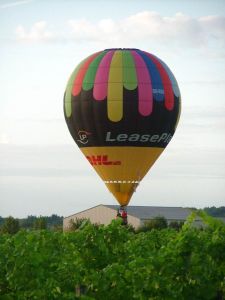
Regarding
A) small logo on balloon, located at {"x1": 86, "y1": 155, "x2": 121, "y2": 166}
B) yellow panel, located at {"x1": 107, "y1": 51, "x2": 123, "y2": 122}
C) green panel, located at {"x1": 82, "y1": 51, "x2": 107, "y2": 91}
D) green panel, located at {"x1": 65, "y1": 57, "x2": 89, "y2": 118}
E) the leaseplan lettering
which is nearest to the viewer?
yellow panel, located at {"x1": 107, "y1": 51, "x2": 123, "y2": 122}

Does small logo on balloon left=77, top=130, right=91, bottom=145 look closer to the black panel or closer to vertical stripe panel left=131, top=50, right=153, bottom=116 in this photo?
the black panel

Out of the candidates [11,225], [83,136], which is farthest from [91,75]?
[11,225]

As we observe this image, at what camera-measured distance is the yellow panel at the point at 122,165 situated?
5422cm

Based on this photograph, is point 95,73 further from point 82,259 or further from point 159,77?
point 82,259

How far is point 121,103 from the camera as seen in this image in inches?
2085

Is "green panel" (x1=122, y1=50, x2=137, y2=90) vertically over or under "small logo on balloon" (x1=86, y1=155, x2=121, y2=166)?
over

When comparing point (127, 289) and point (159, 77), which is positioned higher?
point (159, 77)

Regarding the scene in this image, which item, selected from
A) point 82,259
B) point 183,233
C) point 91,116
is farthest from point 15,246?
point 91,116

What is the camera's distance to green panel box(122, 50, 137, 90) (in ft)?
174

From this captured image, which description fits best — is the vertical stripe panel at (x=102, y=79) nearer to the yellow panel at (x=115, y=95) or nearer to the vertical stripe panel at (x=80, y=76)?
the yellow panel at (x=115, y=95)

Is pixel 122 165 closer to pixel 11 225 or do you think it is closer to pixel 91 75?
pixel 91 75

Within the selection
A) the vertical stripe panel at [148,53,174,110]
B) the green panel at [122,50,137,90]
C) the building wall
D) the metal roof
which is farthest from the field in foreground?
the metal roof

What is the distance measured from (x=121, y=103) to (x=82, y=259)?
96.5ft

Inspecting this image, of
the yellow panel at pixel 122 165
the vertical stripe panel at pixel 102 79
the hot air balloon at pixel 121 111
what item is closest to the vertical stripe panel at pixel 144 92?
the hot air balloon at pixel 121 111
